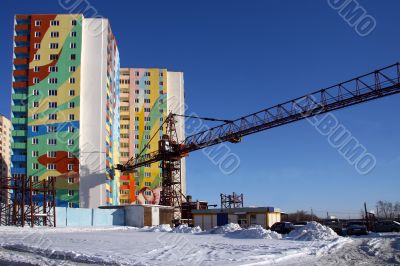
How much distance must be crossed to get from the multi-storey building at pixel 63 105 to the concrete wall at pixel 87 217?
57.3ft

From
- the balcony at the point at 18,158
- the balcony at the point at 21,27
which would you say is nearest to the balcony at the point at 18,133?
the balcony at the point at 18,158

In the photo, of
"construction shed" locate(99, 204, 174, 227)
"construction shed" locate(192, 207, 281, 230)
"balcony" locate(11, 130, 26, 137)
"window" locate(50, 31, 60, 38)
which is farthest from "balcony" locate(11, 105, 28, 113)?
"construction shed" locate(192, 207, 281, 230)

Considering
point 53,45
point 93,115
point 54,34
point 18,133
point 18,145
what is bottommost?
point 18,145

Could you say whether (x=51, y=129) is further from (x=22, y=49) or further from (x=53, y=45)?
(x=22, y=49)

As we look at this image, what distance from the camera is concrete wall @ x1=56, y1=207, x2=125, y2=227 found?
48725mm

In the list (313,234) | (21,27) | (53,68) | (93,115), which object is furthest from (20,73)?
(313,234)

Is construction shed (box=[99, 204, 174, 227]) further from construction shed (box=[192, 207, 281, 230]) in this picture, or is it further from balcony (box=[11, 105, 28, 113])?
balcony (box=[11, 105, 28, 113])

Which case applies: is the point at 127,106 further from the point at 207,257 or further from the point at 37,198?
the point at 207,257

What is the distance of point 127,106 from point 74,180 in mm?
46578

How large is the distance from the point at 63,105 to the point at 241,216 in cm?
4248

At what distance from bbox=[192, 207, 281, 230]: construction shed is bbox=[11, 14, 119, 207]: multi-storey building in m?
28.7

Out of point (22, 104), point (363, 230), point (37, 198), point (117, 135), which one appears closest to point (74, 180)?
point (37, 198)

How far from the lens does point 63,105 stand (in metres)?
76.1

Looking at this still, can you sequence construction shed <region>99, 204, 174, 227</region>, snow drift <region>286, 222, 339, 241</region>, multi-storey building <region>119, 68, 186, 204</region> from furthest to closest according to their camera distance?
multi-storey building <region>119, 68, 186, 204</region> → construction shed <region>99, 204, 174, 227</region> → snow drift <region>286, 222, 339, 241</region>
